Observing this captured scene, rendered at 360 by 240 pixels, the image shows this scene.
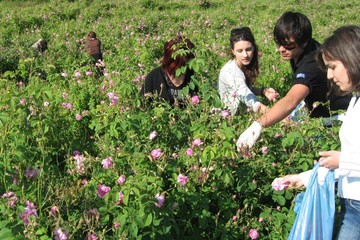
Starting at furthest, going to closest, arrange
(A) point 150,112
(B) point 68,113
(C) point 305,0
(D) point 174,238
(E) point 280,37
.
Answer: (C) point 305,0, (B) point 68,113, (E) point 280,37, (A) point 150,112, (D) point 174,238

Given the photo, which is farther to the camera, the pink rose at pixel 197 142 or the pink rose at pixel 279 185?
the pink rose at pixel 197 142

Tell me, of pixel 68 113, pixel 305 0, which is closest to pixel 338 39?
pixel 68 113

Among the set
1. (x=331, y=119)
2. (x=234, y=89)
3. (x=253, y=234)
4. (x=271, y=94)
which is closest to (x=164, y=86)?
(x=234, y=89)

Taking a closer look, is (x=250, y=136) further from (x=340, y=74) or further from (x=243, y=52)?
(x=243, y=52)

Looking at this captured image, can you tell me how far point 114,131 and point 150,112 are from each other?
27 centimetres

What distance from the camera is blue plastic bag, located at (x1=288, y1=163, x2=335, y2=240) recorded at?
199 centimetres

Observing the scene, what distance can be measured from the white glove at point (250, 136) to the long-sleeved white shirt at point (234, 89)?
0.62m

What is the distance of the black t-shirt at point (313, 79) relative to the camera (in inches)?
113

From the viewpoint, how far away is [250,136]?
2473 millimetres

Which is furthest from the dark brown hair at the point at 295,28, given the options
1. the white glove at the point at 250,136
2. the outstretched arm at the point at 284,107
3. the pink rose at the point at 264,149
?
the pink rose at the point at 264,149

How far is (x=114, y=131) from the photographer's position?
263 centimetres

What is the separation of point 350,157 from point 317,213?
13.8 inches

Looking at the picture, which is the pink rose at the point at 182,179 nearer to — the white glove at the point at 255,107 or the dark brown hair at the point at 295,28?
the white glove at the point at 255,107

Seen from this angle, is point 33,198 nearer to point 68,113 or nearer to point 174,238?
point 174,238
